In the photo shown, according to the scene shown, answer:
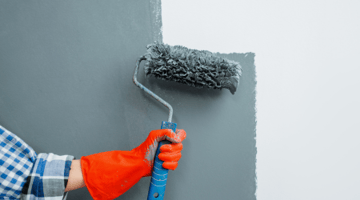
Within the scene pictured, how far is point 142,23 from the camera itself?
35.0 inches

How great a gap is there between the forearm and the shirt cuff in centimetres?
1

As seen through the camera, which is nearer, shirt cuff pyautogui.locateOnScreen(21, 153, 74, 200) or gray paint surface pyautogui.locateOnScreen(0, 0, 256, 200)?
shirt cuff pyautogui.locateOnScreen(21, 153, 74, 200)

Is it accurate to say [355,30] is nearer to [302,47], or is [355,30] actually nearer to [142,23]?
[302,47]

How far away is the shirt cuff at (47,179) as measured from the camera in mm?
646

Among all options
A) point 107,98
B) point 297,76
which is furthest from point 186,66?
point 297,76

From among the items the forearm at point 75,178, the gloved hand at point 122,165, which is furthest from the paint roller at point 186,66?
the forearm at point 75,178

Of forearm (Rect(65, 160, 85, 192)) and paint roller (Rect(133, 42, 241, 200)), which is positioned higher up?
paint roller (Rect(133, 42, 241, 200))

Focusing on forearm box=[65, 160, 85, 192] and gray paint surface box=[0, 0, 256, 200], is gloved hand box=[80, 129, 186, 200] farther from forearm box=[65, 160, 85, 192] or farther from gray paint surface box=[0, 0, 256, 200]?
gray paint surface box=[0, 0, 256, 200]

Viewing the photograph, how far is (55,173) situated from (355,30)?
1.31m

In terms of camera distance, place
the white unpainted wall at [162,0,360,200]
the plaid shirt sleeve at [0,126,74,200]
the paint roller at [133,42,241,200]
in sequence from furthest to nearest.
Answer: the white unpainted wall at [162,0,360,200], the paint roller at [133,42,241,200], the plaid shirt sleeve at [0,126,74,200]

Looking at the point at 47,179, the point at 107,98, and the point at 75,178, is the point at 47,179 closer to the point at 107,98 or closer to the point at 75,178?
the point at 75,178

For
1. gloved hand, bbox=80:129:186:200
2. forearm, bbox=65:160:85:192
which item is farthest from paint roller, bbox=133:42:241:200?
forearm, bbox=65:160:85:192

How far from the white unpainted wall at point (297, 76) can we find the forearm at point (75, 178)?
23.7 inches

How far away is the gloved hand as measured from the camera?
0.69m
